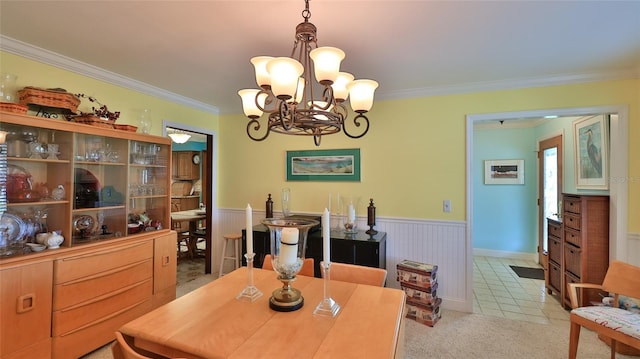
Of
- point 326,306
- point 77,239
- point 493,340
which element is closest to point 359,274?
point 326,306

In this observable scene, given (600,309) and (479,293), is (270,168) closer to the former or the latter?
(479,293)

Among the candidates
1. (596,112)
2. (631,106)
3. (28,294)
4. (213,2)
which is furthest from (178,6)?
(631,106)

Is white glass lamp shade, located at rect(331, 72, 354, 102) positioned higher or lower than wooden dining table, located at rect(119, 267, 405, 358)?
higher

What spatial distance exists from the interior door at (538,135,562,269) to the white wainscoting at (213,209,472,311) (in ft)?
6.34

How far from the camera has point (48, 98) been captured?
7.09 ft

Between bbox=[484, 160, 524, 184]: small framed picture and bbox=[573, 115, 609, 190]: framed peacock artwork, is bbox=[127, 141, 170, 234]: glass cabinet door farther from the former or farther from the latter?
bbox=[484, 160, 524, 184]: small framed picture

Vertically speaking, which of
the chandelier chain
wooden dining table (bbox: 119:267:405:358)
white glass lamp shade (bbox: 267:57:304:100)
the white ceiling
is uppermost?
the white ceiling

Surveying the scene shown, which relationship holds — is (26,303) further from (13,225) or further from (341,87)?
(341,87)

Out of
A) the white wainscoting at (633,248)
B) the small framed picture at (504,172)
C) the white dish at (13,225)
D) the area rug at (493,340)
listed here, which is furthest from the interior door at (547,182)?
the white dish at (13,225)

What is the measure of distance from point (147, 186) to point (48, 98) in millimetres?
1123

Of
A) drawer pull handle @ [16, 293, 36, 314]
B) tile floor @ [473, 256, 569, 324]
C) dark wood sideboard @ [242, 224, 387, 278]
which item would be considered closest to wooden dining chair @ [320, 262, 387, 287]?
dark wood sideboard @ [242, 224, 387, 278]

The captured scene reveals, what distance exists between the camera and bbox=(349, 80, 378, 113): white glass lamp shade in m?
1.65

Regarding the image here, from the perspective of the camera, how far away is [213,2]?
5.37 ft

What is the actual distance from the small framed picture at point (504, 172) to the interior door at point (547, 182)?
0.91 ft
